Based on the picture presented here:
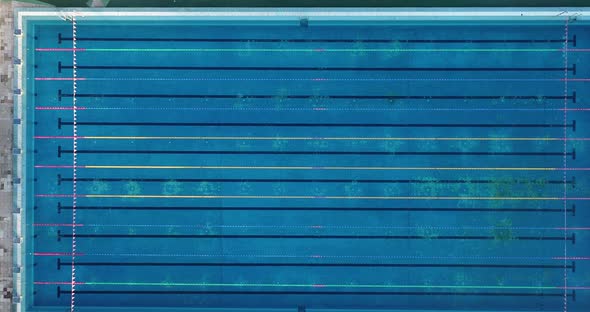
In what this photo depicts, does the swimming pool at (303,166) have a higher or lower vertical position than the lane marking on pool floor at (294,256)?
higher

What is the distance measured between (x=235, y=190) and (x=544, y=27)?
6.59 m

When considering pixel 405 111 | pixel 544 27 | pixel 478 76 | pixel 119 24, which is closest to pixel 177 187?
pixel 119 24

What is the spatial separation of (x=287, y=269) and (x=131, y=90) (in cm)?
455

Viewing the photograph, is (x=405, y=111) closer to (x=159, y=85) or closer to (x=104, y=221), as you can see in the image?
(x=159, y=85)

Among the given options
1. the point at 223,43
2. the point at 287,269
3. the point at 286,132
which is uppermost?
the point at 223,43

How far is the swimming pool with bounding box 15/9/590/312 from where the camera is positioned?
24.4ft

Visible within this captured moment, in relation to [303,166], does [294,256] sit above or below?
below

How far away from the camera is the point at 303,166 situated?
24.6ft

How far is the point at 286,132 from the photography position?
7500mm

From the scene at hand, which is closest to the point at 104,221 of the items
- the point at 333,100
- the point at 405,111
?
the point at 333,100

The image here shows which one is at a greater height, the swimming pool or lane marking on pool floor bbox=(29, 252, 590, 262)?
the swimming pool

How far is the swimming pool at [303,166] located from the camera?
743 cm

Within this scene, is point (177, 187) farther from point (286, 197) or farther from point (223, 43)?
point (223, 43)

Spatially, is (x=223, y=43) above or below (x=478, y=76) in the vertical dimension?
above
